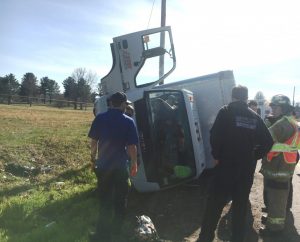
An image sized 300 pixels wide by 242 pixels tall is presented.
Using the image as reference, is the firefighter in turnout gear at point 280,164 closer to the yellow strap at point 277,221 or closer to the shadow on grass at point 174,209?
the yellow strap at point 277,221

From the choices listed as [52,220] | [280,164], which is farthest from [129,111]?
[280,164]

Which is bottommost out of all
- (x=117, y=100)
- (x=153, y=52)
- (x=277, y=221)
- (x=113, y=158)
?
(x=277, y=221)

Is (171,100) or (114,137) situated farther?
(171,100)

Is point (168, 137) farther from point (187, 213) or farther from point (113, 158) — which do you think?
point (113, 158)

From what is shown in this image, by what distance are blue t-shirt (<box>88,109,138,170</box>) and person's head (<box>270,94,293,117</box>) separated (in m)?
2.21

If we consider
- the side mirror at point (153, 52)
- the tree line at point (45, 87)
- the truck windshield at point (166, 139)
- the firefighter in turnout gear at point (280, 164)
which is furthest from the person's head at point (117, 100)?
the tree line at point (45, 87)

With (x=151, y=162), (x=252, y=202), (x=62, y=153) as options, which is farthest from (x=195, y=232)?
(x=62, y=153)

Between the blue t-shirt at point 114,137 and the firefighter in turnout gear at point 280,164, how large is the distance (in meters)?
2.08

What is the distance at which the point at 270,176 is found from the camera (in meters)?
6.17

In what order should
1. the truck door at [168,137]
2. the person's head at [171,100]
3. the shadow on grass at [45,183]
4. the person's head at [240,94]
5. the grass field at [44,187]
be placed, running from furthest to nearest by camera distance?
the person's head at [171,100] → the shadow on grass at [45,183] → the truck door at [168,137] → the grass field at [44,187] → the person's head at [240,94]

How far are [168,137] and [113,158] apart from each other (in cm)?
231

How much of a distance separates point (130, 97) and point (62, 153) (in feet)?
14.0

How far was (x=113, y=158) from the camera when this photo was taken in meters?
5.50

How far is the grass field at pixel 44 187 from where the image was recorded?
5.86 m
